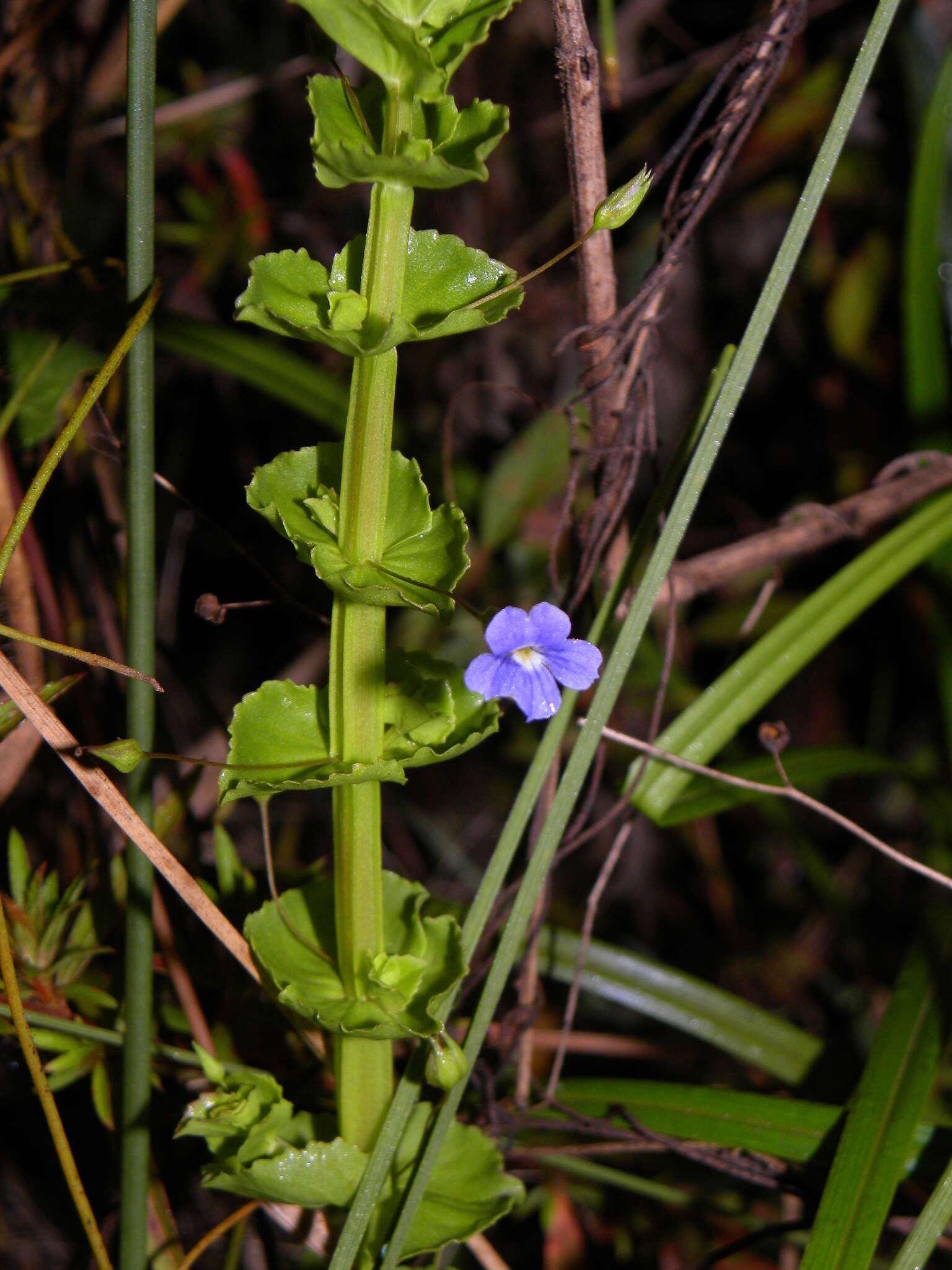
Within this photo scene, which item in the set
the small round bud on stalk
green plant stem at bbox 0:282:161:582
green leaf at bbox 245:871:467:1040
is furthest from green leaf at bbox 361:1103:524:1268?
the small round bud on stalk

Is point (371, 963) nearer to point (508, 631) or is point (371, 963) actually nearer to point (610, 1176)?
point (508, 631)

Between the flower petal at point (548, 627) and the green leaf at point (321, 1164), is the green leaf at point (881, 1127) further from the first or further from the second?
the flower petal at point (548, 627)

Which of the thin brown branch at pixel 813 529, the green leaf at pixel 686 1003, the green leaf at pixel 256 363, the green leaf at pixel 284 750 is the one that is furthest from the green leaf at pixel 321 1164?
the green leaf at pixel 256 363

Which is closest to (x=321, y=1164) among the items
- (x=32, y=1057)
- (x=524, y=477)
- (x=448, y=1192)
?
(x=448, y=1192)

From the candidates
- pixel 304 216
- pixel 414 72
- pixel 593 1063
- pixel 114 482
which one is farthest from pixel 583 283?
pixel 593 1063

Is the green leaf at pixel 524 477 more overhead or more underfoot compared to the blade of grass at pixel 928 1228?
more overhead

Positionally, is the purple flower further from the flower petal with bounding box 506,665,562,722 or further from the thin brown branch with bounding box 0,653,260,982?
the thin brown branch with bounding box 0,653,260,982
